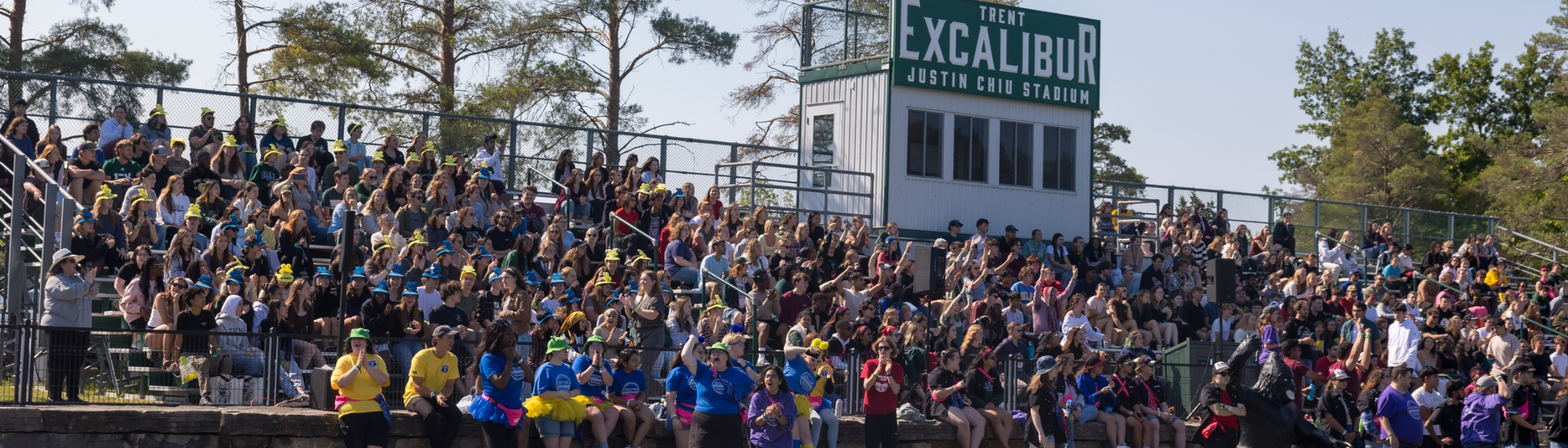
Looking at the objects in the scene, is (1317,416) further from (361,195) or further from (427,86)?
(427,86)

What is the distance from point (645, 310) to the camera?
15016mm

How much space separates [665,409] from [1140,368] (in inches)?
219

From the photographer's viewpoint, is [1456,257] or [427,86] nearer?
[1456,257]

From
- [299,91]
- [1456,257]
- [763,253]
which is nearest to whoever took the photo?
[763,253]

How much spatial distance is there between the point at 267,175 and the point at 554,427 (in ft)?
24.9

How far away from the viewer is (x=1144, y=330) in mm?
20094

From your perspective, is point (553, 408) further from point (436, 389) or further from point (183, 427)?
point (183, 427)

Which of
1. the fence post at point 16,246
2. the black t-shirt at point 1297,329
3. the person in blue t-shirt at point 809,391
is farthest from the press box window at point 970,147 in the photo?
the fence post at point 16,246

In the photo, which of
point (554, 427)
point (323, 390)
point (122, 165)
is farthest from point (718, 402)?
point (122, 165)

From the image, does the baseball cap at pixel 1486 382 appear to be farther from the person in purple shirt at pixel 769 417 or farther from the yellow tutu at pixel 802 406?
the person in purple shirt at pixel 769 417

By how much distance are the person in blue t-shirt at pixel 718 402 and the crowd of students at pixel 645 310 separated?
0.02 m

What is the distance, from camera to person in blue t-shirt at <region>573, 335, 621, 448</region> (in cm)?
1272

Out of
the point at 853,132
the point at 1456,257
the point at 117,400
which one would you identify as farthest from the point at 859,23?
the point at 117,400

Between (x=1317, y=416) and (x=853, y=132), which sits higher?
(x=853, y=132)
